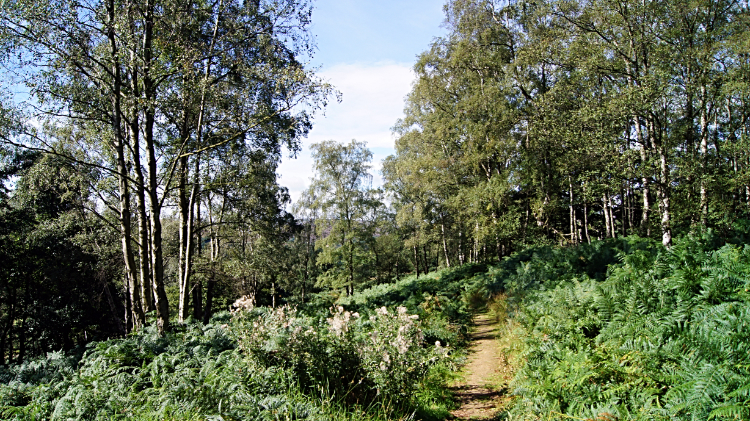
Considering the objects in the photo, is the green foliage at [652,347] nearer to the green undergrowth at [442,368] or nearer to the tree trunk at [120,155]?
the green undergrowth at [442,368]

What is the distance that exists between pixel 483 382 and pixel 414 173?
15456 mm

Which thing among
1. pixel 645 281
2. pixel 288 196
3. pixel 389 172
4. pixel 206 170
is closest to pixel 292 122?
pixel 206 170

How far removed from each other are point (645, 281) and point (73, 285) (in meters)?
24.0

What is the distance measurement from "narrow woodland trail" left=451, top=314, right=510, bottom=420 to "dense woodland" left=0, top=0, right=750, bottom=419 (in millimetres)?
531

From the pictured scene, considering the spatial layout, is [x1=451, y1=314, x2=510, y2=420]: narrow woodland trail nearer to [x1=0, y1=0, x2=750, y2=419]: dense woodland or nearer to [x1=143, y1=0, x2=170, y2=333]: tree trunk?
[x1=0, y1=0, x2=750, y2=419]: dense woodland

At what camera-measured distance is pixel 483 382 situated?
5824 mm

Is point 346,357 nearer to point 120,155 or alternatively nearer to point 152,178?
point 152,178

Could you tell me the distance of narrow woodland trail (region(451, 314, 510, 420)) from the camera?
485cm

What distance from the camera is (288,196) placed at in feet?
86.3

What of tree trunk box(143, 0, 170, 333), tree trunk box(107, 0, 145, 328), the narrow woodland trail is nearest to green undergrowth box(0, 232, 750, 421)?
the narrow woodland trail

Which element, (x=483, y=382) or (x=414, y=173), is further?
(x=414, y=173)

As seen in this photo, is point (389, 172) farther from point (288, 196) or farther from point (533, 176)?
point (533, 176)

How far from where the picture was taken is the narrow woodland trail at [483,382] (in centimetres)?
485

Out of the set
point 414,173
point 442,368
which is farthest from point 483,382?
point 414,173
